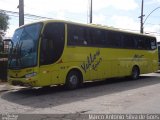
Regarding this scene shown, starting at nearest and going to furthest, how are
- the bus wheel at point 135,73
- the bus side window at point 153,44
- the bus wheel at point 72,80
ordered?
1. the bus wheel at point 72,80
2. the bus wheel at point 135,73
3. the bus side window at point 153,44

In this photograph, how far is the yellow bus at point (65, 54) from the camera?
14.1 m

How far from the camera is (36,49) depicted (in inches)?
550

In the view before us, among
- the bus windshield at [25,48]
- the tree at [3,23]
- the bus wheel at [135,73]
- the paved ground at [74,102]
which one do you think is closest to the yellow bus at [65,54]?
the bus windshield at [25,48]

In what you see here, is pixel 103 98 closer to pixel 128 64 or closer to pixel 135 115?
pixel 135 115

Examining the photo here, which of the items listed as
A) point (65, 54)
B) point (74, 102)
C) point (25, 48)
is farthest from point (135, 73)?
point (74, 102)

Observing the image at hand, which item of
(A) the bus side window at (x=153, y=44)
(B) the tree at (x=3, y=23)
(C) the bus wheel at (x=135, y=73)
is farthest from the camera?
(B) the tree at (x=3, y=23)

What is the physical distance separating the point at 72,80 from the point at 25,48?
2804 mm

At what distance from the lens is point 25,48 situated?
47.3 ft

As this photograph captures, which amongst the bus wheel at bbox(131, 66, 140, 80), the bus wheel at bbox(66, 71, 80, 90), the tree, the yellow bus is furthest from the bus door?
the tree

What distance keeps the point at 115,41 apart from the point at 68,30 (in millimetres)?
4502

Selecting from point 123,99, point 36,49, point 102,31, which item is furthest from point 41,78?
point 102,31

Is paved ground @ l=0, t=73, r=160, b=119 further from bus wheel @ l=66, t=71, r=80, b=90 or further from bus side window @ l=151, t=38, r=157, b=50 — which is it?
bus side window @ l=151, t=38, r=157, b=50

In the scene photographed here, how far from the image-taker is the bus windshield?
1406cm

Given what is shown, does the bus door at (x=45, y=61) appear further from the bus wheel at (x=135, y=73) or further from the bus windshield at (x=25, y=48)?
the bus wheel at (x=135, y=73)
